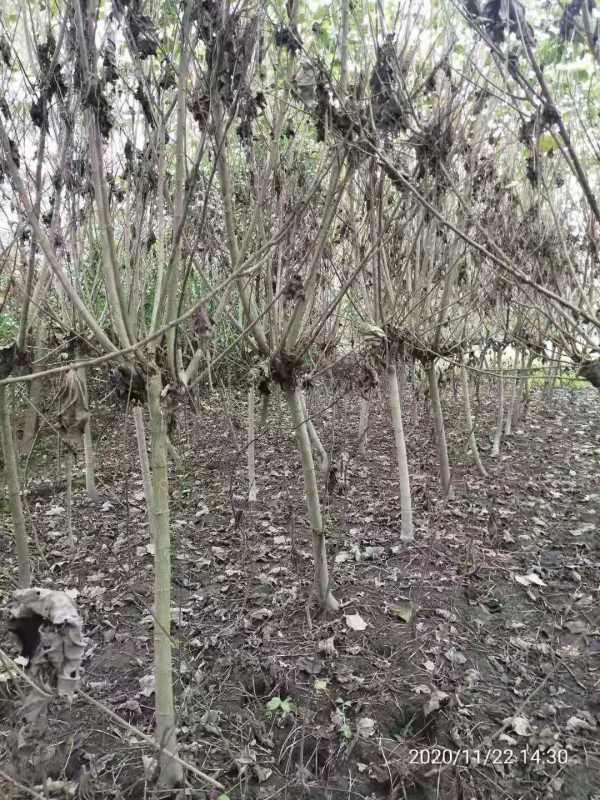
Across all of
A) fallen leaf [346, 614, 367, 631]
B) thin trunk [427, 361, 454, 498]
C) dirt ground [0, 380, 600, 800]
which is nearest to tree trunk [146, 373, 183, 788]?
dirt ground [0, 380, 600, 800]

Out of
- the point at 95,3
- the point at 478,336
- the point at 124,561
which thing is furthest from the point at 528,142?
the point at 478,336

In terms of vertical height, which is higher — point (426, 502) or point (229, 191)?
point (229, 191)

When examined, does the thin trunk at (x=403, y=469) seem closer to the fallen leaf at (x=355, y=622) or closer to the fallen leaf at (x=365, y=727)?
the fallen leaf at (x=355, y=622)

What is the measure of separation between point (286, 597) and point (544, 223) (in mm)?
4099

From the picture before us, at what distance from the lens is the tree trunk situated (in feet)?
6.47

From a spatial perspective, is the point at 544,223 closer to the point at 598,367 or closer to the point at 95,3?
the point at 598,367

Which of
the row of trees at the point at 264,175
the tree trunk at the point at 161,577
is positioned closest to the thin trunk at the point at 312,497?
the row of trees at the point at 264,175

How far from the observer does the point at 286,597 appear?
3502 mm

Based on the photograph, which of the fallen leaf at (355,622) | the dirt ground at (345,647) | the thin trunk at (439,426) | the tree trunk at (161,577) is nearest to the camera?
the tree trunk at (161,577)

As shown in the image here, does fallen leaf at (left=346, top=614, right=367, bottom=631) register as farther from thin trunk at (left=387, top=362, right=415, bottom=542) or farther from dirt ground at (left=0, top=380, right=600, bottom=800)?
thin trunk at (left=387, top=362, right=415, bottom=542)

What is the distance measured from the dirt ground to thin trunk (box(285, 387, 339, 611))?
152 millimetres

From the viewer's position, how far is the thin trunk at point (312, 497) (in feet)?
9.68

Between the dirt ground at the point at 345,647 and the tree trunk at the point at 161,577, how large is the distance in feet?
1.26

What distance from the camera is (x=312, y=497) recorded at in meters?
3.05
